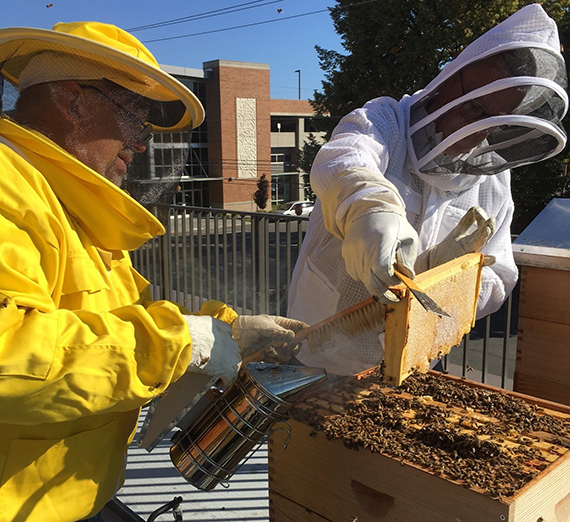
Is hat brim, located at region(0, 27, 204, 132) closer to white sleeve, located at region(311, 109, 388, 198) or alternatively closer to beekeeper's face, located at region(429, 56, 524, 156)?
white sleeve, located at region(311, 109, 388, 198)

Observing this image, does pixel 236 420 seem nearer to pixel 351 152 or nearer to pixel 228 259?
pixel 351 152

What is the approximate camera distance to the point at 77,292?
134cm

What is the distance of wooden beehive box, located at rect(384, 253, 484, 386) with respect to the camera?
1530mm

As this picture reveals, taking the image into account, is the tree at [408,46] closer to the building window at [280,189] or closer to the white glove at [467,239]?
the white glove at [467,239]

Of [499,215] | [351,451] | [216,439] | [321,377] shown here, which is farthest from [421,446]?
[499,215]

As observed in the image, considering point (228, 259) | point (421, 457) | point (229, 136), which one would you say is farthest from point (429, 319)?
point (229, 136)

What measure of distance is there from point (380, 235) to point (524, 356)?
3.89 feet

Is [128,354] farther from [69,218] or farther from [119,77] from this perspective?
[119,77]

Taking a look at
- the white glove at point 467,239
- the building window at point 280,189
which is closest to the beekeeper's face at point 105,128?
the white glove at point 467,239

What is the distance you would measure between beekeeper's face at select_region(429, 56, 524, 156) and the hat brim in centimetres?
107

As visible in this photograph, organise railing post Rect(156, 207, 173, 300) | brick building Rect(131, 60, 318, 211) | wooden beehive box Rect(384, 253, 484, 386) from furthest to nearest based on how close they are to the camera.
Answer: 1. brick building Rect(131, 60, 318, 211)
2. railing post Rect(156, 207, 173, 300)
3. wooden beehive box Rect(384, 253, 484, 386)

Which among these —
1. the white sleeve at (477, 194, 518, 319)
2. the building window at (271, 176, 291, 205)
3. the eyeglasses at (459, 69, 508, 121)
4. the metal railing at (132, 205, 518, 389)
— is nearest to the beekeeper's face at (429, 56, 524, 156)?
the eyeglasses at (459, 69, 508, 121)

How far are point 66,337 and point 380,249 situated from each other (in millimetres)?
906

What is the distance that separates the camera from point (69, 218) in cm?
137
